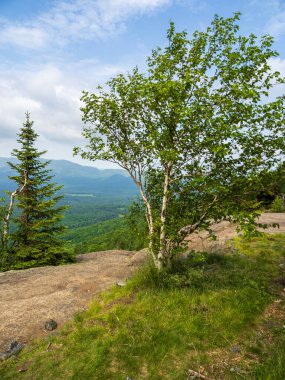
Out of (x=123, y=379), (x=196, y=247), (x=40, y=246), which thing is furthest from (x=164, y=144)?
(x=40, y=246)

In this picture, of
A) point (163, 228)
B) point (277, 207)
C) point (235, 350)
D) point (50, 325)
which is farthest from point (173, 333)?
point (277, 207)

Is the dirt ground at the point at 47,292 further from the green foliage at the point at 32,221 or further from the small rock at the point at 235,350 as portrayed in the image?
the green foliage at the point at 32,221

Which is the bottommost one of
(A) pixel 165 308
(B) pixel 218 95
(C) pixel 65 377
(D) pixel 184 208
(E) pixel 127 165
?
(C) pixel 65 377

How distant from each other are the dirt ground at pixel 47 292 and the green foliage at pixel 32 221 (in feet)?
19.9

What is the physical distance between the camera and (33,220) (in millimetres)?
24531

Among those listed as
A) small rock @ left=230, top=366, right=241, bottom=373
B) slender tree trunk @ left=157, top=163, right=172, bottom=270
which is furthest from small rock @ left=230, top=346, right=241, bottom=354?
slender tree trunk @ left=157, top=163, right=172, bottom=270

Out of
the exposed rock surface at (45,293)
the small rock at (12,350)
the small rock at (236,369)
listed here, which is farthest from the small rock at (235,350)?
the small rock at (12,350)

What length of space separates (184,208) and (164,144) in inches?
112

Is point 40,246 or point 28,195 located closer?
point 40,246

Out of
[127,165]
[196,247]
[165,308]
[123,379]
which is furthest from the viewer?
[196,247]

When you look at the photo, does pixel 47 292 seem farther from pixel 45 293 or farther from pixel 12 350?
pixel 12 350

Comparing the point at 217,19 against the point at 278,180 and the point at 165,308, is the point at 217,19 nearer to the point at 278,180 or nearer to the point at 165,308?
the point at 278,180

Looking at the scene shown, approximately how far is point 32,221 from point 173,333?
19915mm

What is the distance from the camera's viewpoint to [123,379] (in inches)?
250
